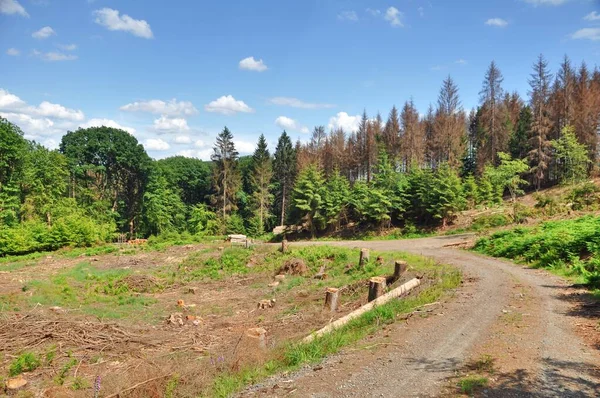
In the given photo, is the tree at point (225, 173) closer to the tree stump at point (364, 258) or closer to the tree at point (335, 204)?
the tree at point (335, 204)

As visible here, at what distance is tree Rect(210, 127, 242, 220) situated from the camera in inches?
A: 2104

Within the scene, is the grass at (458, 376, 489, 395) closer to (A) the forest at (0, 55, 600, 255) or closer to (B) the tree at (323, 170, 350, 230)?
(A) the forest at (0, 55, 600, 255)

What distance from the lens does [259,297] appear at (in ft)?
51.2

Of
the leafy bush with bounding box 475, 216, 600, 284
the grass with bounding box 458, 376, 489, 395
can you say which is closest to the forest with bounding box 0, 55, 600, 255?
the leafy bush with bounding box 475, 216, 600, 284

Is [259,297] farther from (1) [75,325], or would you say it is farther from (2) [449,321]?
(2) [449,321]

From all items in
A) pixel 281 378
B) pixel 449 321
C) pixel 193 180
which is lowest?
pixel 281 378

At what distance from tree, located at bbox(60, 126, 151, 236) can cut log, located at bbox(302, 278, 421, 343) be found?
4809 centimetres

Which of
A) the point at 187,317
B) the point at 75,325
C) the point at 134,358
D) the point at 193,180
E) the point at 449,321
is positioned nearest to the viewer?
the point at 449,321

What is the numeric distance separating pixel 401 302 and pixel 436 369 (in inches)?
158

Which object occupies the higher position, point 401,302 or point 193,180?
point 193,180

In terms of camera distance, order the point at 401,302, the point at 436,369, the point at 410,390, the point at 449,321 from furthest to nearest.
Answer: the point at 401,302, the point at 449,321, the point at 436,369, the point at 410,390

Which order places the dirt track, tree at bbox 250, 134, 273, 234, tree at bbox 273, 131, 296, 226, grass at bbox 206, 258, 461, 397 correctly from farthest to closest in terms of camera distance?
tree at bbox 273, 131, 296, 226
tree at bbox 250, 134, 273, 234
grass at bbox 206, 258, 461, 397
the dirt track

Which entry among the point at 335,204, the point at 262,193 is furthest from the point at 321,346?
the point at 262,193

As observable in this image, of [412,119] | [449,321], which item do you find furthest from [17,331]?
[412,119]
